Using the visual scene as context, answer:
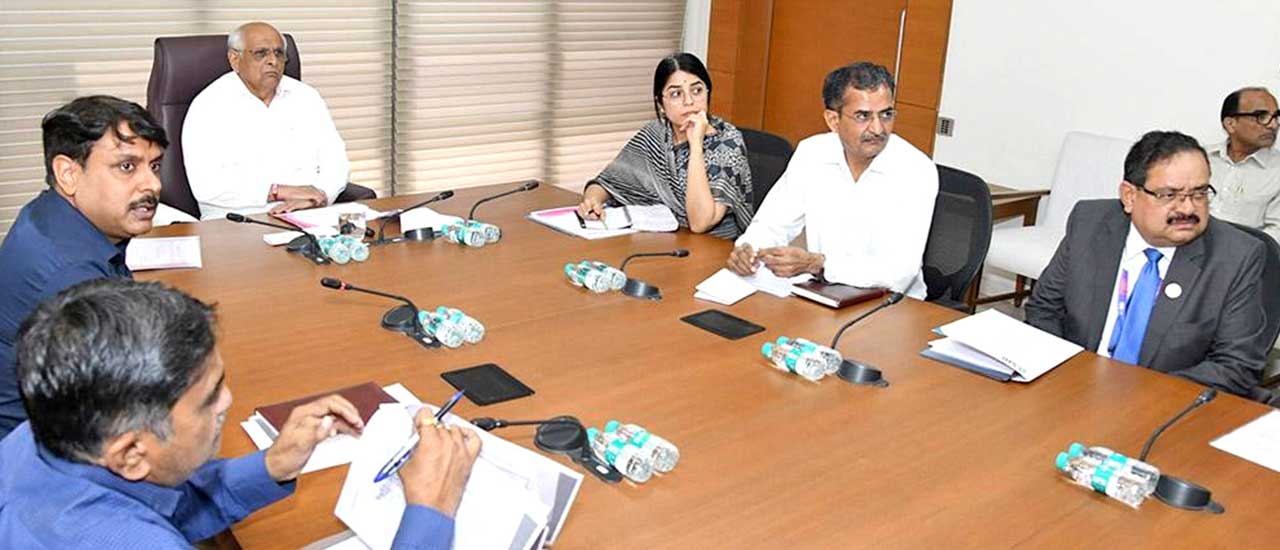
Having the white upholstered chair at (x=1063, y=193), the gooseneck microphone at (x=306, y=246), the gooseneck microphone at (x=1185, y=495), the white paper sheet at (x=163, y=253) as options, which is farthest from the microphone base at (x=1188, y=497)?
the white upholstered chair at (x=1063, y=193)

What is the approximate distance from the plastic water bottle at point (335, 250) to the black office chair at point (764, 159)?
4.55 ft

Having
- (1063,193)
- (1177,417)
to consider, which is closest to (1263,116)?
(1063,193)

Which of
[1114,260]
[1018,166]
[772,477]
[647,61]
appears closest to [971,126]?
[1018,166]

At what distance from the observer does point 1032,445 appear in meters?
2.01

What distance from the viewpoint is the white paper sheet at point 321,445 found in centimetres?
182

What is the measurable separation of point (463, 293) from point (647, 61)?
3.98 m

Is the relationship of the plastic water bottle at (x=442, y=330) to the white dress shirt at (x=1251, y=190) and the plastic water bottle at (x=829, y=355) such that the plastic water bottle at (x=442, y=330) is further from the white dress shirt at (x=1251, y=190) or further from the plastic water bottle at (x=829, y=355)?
the white dress shirt at (x=1251, y=190)

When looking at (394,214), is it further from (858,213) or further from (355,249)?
(858,213)

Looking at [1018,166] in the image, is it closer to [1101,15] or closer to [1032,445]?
[1101,15]

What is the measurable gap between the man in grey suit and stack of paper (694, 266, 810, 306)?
74 centimetres

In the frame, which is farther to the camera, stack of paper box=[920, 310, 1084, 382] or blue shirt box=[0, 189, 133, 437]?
stack of paper box=[920, 310, 1084, 382]

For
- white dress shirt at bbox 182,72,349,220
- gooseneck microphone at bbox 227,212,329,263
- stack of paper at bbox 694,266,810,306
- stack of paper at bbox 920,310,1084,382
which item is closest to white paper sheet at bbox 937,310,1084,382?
stack of paper at bbox 920,310,1084,382

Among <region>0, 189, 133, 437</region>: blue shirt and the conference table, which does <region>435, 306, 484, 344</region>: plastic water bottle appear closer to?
the conference table

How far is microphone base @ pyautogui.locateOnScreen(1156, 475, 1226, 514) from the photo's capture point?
180 centimetres
